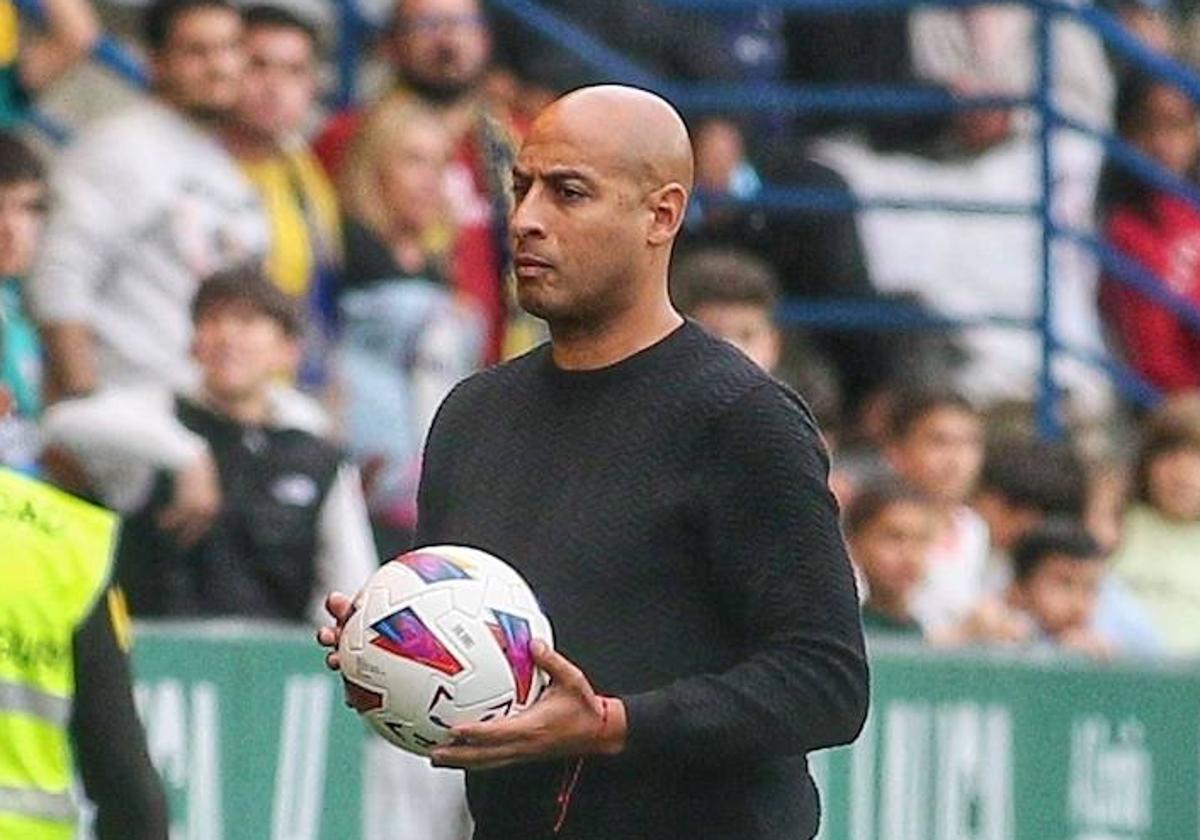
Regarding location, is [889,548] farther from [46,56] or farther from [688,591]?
[688,591]

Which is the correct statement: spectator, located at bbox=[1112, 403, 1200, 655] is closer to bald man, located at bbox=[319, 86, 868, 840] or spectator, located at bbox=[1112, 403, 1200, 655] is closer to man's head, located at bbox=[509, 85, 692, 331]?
bald man, located at bbox=[319, 86, 868, 840]

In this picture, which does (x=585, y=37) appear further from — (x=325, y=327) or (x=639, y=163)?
(x=639, y=163)

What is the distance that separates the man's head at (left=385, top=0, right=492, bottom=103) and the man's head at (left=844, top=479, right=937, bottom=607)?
1810 millimetres

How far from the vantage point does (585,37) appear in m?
13.2

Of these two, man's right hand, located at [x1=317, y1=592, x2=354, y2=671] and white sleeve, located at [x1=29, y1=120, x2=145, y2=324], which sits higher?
man's right hand, located at [x1=317, y1=592, x2=354, y2=671]

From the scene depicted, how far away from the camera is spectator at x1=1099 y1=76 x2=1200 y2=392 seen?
14.0 meters

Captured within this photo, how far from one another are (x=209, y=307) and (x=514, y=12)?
3.49m

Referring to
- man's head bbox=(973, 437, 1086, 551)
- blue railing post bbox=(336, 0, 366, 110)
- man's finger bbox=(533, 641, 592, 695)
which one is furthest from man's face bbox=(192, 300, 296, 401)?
man's finger bbox=(533, 641, 592, 695)

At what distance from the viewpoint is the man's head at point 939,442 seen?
1186 cm

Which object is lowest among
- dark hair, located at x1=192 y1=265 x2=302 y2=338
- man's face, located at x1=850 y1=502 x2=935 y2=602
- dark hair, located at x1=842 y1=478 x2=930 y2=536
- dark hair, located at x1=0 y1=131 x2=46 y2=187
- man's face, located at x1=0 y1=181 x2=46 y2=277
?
man's face, located at x1=850 y1=502 x2=935 y2=602

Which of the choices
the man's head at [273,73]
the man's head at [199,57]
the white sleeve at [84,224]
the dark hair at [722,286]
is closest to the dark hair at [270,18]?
the man's head at [273,73]

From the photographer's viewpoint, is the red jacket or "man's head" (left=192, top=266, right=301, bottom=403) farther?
the red jacket

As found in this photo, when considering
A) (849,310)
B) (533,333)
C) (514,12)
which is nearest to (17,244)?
(533,333)

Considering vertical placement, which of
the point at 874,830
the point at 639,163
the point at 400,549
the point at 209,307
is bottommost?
the point at 874,830
